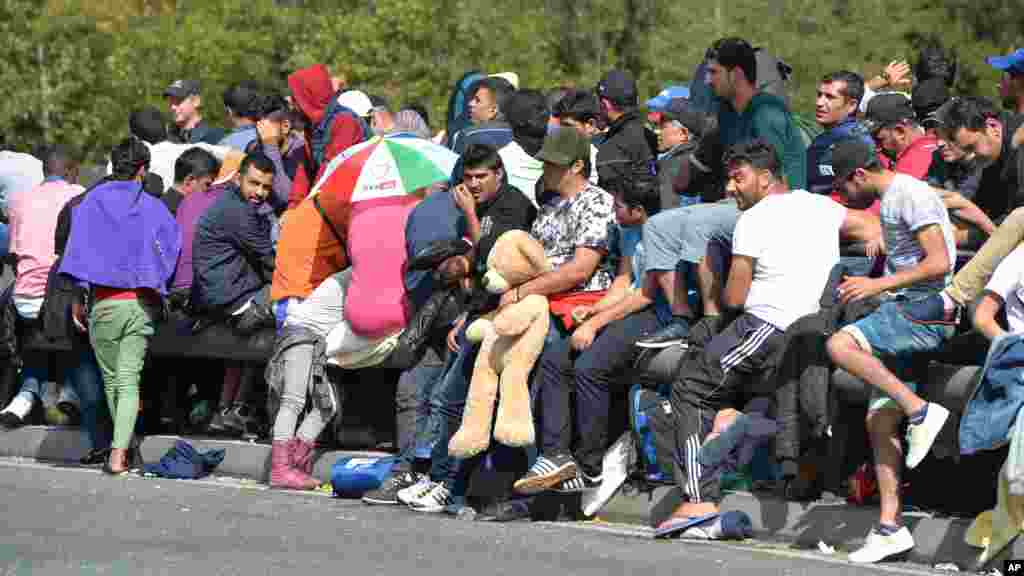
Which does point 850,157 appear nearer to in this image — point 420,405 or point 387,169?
point 420,405

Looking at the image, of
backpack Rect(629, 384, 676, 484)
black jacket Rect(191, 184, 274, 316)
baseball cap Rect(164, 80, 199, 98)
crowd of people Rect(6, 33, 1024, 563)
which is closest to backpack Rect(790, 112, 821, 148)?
crowd of people Rect(6, 33, 1024, 563)

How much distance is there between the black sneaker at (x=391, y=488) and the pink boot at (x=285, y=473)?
816mm

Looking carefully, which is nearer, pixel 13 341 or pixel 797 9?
pixel 13 341

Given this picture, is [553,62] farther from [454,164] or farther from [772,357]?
[772,357]

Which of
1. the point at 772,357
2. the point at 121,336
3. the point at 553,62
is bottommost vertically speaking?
the point at 553,62

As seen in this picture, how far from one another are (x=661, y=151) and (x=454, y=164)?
4.27 ft

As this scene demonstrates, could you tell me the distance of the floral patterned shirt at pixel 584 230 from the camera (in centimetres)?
1203

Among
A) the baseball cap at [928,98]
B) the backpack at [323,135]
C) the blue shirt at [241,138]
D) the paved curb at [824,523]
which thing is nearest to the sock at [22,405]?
the blue shirt at [241,138]

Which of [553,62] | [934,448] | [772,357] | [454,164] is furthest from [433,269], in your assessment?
[553,62]

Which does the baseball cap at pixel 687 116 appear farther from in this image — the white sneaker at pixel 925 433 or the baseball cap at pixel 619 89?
the white sneaker at pixel 925 433

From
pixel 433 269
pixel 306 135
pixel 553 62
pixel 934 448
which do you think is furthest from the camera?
pixel 553 62

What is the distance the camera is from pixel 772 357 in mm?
10867

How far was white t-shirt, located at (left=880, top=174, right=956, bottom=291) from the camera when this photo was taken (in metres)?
10.3

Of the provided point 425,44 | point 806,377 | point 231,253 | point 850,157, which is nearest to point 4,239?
point 231,253
